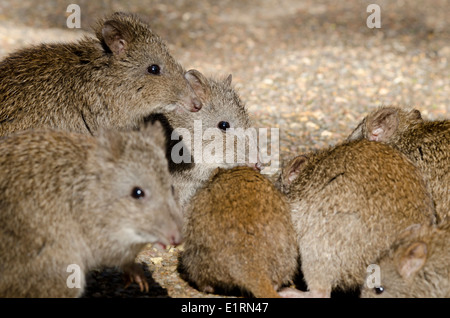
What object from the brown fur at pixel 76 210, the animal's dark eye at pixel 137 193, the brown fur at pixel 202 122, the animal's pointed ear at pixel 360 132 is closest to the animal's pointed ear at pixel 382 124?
the animal's pointed ear at pixel 360 132

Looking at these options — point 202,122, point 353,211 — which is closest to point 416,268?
point 353,211

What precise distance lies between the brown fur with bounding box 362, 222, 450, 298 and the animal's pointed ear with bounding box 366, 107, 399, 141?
2.42 m

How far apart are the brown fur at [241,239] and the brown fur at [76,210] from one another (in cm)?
71

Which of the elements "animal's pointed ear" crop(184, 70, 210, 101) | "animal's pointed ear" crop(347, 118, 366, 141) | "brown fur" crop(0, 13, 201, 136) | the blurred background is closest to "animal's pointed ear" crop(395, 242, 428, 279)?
"animal's pointed ear" crop(347, 118, 366, 141)

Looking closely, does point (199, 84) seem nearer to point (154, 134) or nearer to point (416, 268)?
point (154, 134)

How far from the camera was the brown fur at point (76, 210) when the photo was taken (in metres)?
5.30

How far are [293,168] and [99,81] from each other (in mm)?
2587

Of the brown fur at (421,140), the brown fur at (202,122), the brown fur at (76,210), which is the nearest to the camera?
the brown fur at (76,210)

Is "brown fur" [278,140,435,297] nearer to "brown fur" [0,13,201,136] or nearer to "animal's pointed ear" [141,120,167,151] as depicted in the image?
"animal's pointed ear" [141,120,167,151]

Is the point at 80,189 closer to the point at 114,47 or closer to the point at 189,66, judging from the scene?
the point at 114,47

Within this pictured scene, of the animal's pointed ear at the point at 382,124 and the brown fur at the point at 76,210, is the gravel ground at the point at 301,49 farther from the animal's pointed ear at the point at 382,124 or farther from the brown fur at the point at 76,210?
the brown fur at the point at 76,210

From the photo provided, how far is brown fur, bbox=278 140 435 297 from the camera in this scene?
6051 mm
